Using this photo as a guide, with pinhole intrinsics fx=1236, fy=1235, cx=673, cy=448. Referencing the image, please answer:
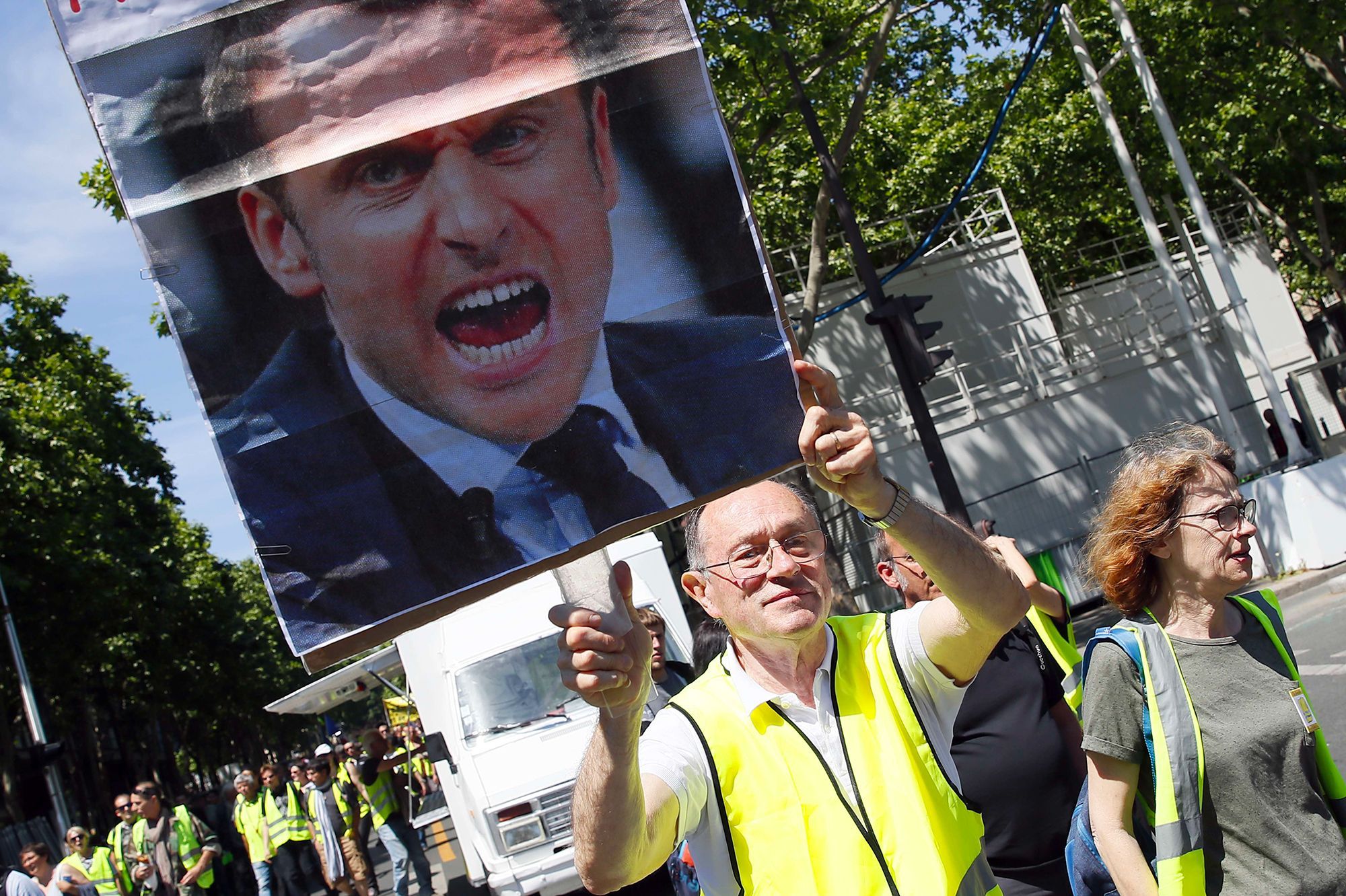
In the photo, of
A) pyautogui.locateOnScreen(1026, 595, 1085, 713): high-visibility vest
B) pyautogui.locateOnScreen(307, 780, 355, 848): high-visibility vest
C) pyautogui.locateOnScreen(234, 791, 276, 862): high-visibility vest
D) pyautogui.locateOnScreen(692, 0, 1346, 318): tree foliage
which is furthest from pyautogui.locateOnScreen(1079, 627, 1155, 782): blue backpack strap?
pyautogui.locateOnScreen(234, 791, 276, 862): high-visibility vest

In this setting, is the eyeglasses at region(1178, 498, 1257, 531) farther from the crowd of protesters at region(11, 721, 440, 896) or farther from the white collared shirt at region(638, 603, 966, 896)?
the crowd of protesters at region(11, 721, 440, 896)

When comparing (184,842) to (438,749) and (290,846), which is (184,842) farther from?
(438,749)

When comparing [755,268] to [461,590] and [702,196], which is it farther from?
[461,590]

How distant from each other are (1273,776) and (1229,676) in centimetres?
24

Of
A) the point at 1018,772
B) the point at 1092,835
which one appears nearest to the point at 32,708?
the point at 1018,772

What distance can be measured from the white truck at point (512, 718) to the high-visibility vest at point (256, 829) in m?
3.52

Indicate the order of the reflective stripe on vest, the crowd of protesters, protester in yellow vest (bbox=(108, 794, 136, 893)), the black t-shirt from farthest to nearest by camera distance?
protester in yellow vest (bbox=(108, 794, 136, 893)) < the crowd of protesters < the reflective stripe on vest < the black t-shirt

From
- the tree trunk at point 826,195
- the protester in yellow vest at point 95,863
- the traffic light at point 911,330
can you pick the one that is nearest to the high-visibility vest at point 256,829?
the protester in yellow vest at point 95,863

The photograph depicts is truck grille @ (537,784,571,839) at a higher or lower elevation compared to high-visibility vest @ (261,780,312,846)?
lower

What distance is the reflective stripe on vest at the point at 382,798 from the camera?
13047mm

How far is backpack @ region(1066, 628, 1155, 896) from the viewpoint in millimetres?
2820

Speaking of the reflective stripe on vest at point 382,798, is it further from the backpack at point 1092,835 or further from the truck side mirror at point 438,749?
the backpack at point 1092,835

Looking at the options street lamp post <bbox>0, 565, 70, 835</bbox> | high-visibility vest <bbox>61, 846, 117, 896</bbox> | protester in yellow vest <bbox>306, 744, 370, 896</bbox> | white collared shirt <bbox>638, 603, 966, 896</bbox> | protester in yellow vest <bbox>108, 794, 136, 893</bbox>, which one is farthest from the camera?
street lamp post <bbox>0, 565, 70, 835</bbox>

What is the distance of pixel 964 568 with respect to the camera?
8.03 feet
